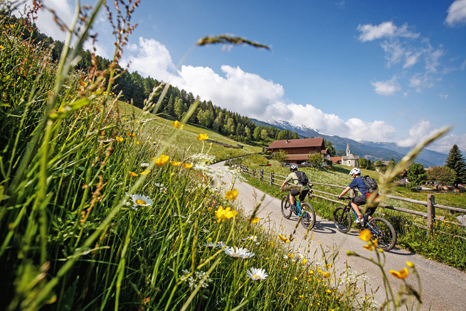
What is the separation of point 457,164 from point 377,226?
83160 millimetres

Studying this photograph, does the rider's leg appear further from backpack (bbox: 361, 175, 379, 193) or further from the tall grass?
the tall grass

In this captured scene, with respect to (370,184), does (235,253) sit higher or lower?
lower

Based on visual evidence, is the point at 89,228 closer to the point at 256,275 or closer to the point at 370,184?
the point at 256,275

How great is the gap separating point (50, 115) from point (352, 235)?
8609 mm

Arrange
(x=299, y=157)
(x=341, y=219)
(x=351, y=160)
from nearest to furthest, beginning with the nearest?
(x=341, y=219) → (x=299, y=157) → (x=351, y=160)

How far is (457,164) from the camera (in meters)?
60.5

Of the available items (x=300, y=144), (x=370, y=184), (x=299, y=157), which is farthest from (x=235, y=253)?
(x=300, y=144)

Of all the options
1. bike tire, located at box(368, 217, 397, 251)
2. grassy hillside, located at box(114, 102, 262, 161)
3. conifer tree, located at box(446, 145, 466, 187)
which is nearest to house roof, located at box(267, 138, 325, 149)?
grassy hillside, located at box(114, 102, 262, 161)

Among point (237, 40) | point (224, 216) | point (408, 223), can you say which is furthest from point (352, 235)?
point (237, 40)

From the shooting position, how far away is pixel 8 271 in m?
A: 0.91

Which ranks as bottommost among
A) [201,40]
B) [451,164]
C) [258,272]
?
[258,272]

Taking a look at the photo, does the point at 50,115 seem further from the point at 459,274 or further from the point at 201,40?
the point at 459,274

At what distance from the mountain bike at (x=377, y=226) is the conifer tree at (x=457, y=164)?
7997 cm

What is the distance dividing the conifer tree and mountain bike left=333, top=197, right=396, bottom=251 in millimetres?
79970
